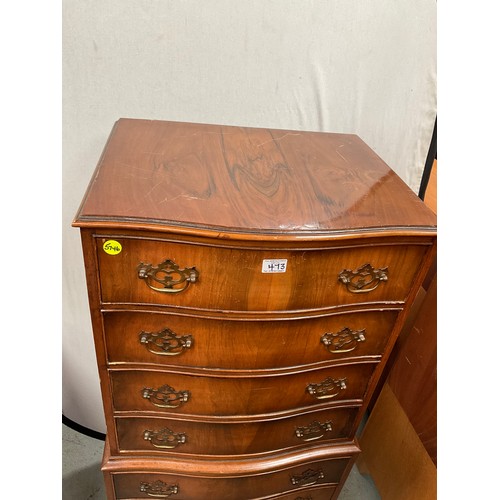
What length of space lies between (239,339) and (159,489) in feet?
1.89

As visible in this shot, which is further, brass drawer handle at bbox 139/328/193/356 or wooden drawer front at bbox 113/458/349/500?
wooden drawer front at bbox 113/458/349/500

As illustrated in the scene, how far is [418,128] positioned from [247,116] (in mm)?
495

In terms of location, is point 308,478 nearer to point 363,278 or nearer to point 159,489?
point 159,489

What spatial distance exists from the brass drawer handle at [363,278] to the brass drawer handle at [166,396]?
1.42 feet

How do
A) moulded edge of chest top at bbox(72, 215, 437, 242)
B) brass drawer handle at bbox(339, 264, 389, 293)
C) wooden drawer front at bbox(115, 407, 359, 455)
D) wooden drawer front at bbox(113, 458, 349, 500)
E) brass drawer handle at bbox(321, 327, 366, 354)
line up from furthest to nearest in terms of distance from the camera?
wooden drawer front at bbox(113, 458, 349, 500)
wooden drawer front at bbox(115, 407, 359, 455)
brass drawer handle at bbox(321, 327, 366, 354)
brass drawer handle at bbox(339, 264, 389, 293)
moulded edge of chest top at bbox(72, 215, 437, 242)

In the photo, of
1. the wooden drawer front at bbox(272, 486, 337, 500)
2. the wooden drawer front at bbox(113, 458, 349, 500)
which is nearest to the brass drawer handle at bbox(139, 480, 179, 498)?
the wooden drawer front at bbox(113, 458, 349, 500)

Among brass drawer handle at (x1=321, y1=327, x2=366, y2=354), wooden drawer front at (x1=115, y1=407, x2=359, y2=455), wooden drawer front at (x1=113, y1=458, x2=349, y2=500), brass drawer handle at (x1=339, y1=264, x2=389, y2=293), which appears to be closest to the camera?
brass drawer handle at (x1=339, y1=264, x2=389, y2=293)

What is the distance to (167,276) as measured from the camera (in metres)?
Result: 0.80

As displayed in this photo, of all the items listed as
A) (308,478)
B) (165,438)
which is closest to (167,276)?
(165,438)

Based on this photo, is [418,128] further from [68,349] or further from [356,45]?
[68,349]

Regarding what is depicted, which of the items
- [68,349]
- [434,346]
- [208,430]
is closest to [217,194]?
[208,430]

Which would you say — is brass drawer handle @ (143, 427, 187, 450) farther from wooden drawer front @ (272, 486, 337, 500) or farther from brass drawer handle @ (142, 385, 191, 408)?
wooden drawer front @ (272, 486, 337, 500)

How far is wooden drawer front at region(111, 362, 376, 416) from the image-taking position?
97cm

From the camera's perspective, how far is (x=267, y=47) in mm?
1125
